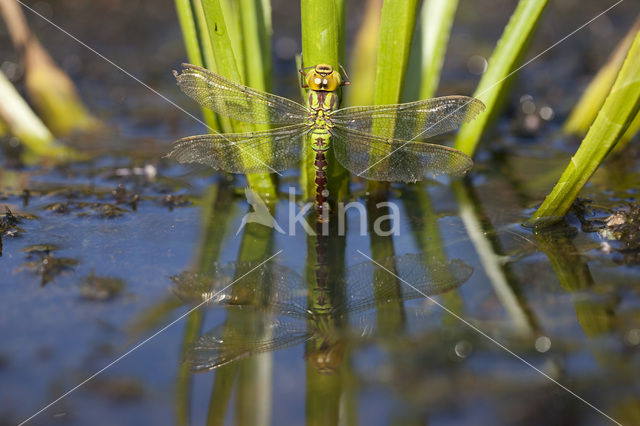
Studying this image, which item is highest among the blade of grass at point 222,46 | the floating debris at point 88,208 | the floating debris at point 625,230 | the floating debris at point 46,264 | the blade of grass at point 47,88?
the blade of grass at point 47,88

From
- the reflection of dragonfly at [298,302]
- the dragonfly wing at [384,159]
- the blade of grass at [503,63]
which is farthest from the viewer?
the dragonfly wing at [384,159]

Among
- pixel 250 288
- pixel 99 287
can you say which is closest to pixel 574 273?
pixel 250 288

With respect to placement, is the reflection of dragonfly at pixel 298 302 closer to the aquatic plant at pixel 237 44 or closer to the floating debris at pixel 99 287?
the floating debris at pixel 99 287

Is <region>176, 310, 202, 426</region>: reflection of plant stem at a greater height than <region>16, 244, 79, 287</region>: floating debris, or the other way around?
<region>16, 244, 79, 287</region>: floating debris

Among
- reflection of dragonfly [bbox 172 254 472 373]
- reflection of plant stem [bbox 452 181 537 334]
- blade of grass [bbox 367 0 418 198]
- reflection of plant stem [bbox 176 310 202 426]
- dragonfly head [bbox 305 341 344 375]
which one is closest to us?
reflection of plant stem [bbox 176 310 202 426]

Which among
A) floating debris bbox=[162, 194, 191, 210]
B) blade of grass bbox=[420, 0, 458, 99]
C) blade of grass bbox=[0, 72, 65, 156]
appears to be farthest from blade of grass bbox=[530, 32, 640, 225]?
blade of grass bbox=[0, 72, 65, 156]

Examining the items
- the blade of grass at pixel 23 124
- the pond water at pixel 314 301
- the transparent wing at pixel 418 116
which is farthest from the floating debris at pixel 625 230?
the blade of grass at pixel 23 124

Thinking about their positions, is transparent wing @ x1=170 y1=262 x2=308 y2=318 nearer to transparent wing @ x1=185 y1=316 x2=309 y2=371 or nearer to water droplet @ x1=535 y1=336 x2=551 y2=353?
transparent wing @ x1=185 y1=316 x2=309 y2=371
